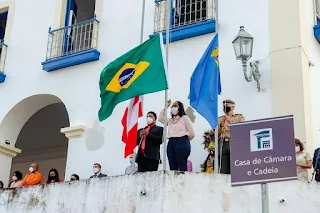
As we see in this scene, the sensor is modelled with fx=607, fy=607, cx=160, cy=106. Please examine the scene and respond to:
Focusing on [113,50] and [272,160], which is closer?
[272,160]

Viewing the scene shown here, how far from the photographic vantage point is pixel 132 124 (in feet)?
29.8

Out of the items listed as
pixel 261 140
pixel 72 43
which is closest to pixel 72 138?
pixel 72 43

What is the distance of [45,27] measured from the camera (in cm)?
1284

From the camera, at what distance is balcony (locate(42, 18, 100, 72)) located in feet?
39.0

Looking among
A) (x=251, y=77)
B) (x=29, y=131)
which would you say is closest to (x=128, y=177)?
(x=251, y=77)

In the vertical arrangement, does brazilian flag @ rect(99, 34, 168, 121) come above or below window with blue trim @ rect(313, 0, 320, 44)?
below

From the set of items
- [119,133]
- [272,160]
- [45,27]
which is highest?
[45,27]

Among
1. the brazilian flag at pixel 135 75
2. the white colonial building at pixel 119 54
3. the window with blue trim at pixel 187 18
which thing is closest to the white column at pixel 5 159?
the white colonial building at pixel 119 54

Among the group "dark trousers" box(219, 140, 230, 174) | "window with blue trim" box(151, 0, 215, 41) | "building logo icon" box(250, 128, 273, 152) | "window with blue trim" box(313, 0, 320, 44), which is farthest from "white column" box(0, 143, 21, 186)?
"building logo icon" box(250, 128, 273, 152)

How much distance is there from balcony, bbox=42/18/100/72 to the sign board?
5965 mm

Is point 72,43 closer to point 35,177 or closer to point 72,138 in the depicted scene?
point 72,138

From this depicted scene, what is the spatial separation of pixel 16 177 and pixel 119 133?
2.10 meters

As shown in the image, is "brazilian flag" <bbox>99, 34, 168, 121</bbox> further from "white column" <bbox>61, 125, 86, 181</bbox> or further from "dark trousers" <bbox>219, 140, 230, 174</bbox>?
"white column" <bbox>61, 125, 86, 181</bbox>

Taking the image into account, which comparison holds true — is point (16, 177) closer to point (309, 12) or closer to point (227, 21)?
point (227, 21)
